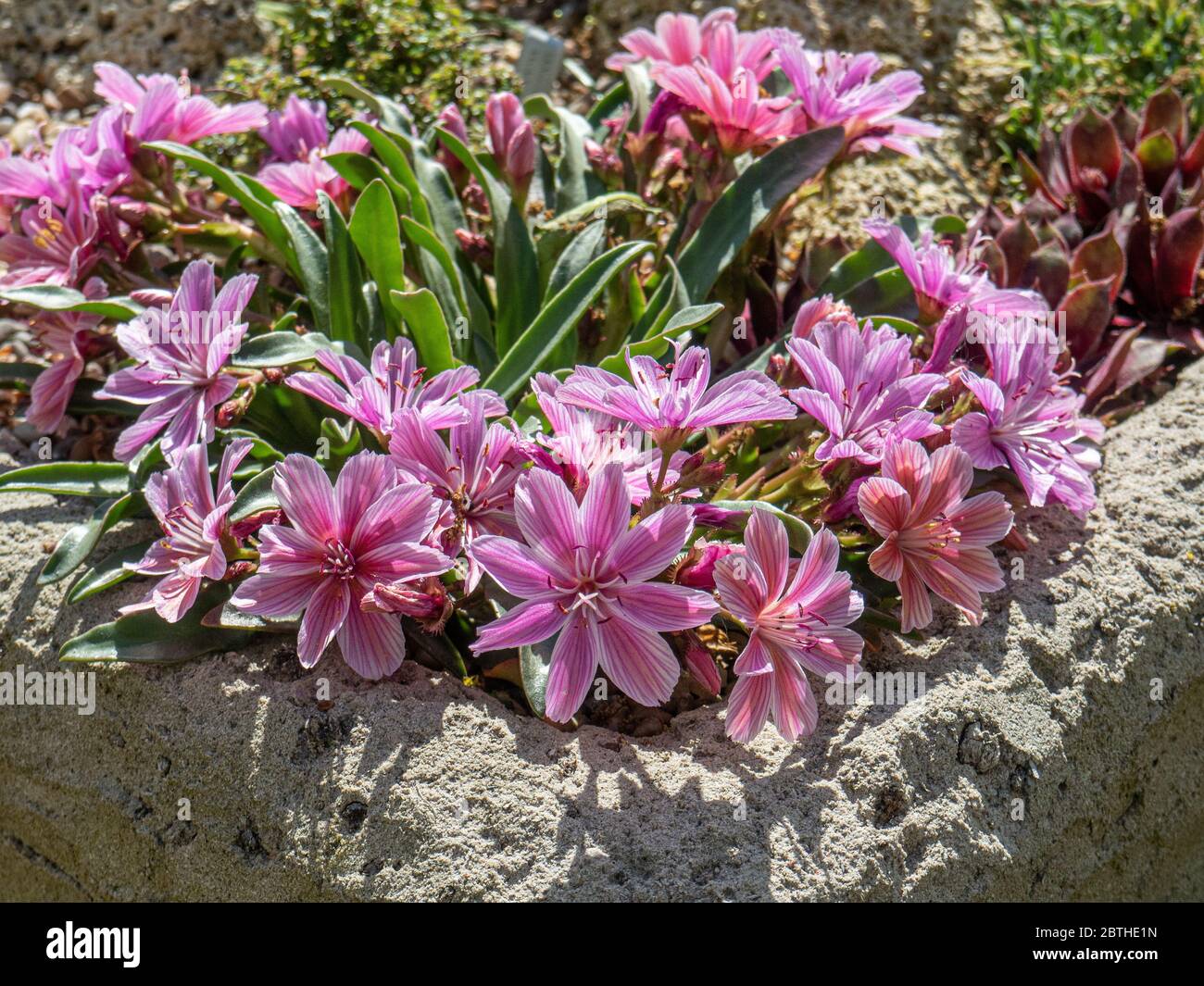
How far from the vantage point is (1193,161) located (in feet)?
9.61

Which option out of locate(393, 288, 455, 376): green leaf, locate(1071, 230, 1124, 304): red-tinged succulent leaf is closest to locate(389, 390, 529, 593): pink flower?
locate(393, 288, 455, 376): green leaf

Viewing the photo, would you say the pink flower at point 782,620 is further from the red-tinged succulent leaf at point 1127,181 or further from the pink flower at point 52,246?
the red-tinged succulent leaf at point 1127,181

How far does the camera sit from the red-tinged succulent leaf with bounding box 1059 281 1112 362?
245cm

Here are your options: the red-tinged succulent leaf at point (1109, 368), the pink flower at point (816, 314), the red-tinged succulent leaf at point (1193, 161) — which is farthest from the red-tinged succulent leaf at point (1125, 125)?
the pink flower at point (816, 314)

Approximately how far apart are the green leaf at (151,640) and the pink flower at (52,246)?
0.75 m

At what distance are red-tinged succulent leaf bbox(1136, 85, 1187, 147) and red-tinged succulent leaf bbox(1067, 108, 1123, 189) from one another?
15cm

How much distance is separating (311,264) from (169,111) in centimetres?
49

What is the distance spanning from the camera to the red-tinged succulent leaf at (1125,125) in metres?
3.06

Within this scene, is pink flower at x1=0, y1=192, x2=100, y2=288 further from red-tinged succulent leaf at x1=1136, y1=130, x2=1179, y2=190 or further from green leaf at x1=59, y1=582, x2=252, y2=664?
red-tinged succulent leaf at x1=1136, y1=130, x2=1179, y2=190

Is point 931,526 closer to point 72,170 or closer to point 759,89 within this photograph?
point 759,89

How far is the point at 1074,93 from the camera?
3.41 m

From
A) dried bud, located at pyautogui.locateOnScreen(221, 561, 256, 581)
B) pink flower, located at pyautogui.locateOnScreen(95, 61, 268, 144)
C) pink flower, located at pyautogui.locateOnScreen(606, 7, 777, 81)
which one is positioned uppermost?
pink flower, located at pyautogui.locateOnScreen(606, 7, 777, 81)

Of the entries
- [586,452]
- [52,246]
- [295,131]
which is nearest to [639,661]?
[586,452]
